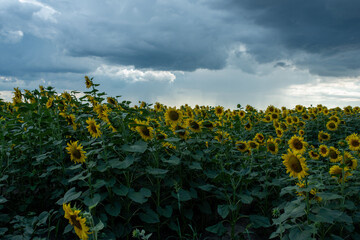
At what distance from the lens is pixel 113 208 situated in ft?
10.2

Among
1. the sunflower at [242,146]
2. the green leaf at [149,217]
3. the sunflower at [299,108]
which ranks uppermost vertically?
the sunflower at [299,108]

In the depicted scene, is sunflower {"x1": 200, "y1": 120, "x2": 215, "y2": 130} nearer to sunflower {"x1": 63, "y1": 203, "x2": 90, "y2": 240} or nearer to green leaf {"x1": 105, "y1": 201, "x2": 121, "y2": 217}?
green leaf {"x1": 105, "y1": 201, "x2": 121, "y2": 217}

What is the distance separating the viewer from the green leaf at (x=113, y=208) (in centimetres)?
302

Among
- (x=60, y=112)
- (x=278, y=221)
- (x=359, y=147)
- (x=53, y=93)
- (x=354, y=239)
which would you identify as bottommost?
(x=354, y=239)

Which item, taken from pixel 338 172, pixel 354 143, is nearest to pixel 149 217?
pixel 338 172

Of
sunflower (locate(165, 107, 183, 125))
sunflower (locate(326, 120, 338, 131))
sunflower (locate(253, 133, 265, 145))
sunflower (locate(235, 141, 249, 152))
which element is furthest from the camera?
sunflower (locate(326, 120, 338, 131))

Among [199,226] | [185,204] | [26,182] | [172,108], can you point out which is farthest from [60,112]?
[199,226]

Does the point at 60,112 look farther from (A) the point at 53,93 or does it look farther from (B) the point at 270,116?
(B) the point at 270,116

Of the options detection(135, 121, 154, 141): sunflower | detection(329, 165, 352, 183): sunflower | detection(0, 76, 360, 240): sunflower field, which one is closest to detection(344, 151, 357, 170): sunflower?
detection(0, 76, 360, 240): sunflower field

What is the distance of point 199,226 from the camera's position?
13.1 feet

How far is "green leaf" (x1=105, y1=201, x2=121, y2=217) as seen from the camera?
3.02 m

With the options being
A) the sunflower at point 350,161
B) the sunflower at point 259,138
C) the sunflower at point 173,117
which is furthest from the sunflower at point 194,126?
the sunflower at point 350,161

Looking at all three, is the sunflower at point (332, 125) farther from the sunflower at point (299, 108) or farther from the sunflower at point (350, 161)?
the sunflower at point (350, 161)

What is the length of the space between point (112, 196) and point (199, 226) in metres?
1.45
